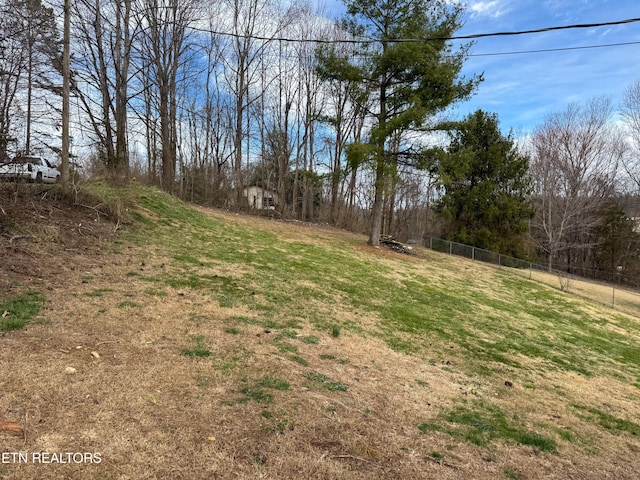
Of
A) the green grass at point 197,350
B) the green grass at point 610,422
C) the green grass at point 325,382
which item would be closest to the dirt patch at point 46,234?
the green grass at point 197,350

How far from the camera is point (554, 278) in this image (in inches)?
808

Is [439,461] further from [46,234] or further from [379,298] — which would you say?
[46,234]

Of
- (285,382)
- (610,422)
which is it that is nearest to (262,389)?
(285,382)

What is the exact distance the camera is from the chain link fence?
1667 cm

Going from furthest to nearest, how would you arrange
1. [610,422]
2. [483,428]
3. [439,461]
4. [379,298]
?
[379,298] → [610,422] → [483,428] → [439,461]

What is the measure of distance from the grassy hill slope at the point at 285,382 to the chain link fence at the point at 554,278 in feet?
32.1

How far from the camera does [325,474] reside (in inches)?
93.4

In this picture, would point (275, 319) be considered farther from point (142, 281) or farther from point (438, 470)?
point (438, 470)

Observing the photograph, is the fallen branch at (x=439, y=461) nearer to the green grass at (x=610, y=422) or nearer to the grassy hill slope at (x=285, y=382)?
the grassy hill slope at (x=285, y=382)

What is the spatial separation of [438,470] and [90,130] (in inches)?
701

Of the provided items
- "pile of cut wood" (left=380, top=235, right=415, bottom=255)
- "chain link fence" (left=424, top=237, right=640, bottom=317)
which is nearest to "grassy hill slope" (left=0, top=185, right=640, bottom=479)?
"pile of cut wood" (left=380, top=235, right=415, bottom=255)

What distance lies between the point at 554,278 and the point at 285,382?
71.3 ft

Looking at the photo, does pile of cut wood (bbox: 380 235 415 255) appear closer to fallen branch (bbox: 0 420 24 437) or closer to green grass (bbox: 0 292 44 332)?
green grass (bbox: 0 292 44 332)

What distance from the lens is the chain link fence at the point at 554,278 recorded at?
656 inches
